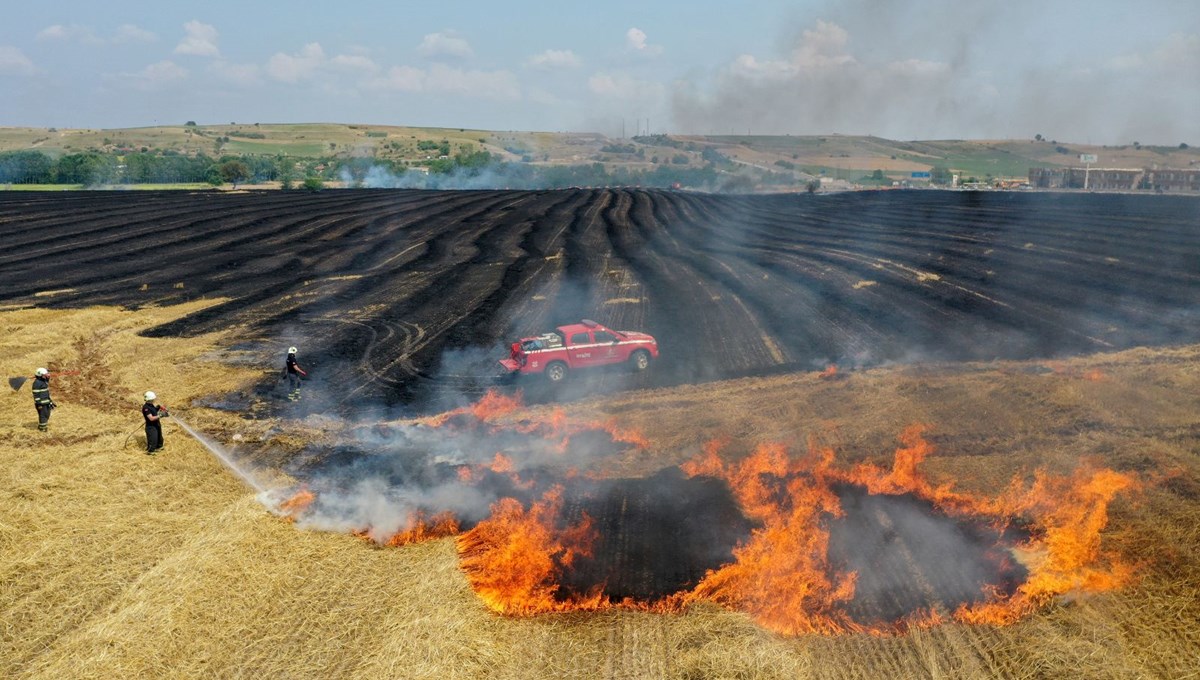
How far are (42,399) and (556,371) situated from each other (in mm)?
12740

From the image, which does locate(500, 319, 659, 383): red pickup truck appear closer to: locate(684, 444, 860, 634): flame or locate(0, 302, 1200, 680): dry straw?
locate(0, 302, 1200, 680): dry straw

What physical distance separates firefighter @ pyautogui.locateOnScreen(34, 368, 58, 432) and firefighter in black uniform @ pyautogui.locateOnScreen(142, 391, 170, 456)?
287 cm

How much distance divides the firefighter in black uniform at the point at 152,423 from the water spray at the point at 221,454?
1.07 metres

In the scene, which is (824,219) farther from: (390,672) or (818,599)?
(390,672)

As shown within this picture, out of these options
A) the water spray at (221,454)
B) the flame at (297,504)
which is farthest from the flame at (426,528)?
the water spray at (221,454)

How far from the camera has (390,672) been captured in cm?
976

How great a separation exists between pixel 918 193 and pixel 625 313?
74.6 meters

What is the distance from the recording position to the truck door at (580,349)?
71.9 ft

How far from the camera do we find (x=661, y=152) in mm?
176250

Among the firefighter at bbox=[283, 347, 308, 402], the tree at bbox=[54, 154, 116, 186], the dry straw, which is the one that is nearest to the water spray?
the dry straw

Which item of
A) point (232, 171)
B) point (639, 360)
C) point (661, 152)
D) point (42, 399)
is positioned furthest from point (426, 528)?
point (661, 152)

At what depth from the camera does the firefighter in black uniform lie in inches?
628

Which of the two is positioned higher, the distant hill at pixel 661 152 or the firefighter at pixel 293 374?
the distant hill at pixel 661 152

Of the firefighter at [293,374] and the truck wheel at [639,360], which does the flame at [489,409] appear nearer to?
A: the truck wheel at [639,360]
